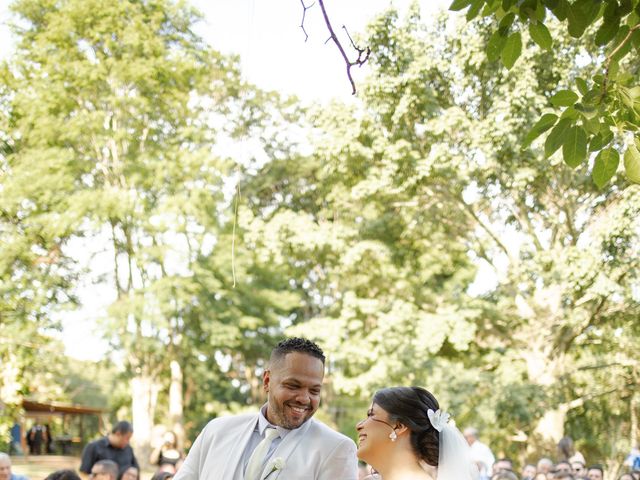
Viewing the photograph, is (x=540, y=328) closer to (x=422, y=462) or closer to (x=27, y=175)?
(x=27, y=175)

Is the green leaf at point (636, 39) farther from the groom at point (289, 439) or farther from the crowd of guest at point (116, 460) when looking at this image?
the crowd of guest at point (116, 460)

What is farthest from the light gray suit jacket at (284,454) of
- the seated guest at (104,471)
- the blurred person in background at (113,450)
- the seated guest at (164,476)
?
the blurred person in background at (113,450)

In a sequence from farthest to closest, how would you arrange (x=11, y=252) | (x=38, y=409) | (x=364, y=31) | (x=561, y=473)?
(x=38, y=409)
(x=11, y=252)
(x=364, y=31)
(x=561, y=473)

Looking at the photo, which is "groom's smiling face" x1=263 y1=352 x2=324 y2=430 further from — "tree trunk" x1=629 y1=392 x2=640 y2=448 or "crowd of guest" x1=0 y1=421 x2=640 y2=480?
"tree trunk" x1=629 y1=392 x2=640 y2=448

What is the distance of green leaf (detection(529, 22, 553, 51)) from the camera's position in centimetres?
339

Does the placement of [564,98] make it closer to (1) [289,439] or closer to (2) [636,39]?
(2) [636,39]

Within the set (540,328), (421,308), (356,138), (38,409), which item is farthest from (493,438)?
(38,409)

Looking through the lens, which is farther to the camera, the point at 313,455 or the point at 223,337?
the point at 223,337

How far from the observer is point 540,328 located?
61.5 feet

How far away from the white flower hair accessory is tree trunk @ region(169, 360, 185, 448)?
23.5 metres

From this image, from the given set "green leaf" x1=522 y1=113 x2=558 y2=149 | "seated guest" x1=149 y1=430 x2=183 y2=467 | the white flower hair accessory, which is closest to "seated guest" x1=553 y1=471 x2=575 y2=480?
"seated guest" x1=149 y1=430 x2=183 y2=467

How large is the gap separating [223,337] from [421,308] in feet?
18.4

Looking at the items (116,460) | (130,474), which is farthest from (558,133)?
(116,460)

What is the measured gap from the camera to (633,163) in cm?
344
